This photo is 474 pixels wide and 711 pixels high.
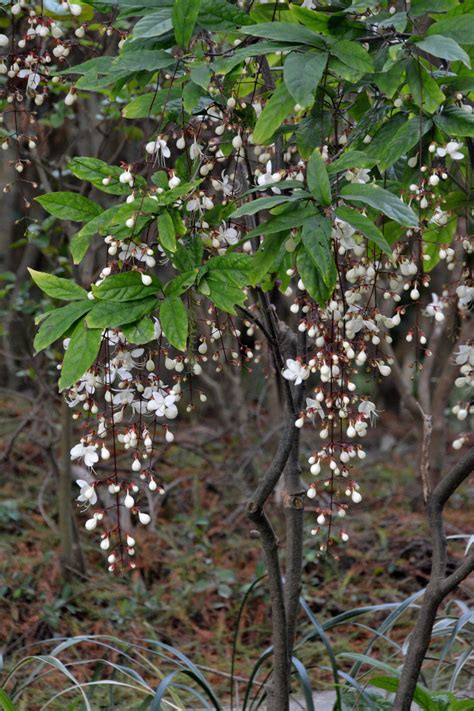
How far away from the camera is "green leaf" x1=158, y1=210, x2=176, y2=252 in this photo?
1.80 m

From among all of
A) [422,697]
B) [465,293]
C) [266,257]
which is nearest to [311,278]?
[266,257]

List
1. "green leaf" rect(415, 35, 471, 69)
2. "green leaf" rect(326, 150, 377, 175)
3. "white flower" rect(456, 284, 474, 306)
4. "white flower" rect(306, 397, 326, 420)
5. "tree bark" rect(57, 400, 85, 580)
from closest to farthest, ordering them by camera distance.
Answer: "green leaf" rect(415, 35, 471, 69) < "green leaf" rect(326, 150, 377, 175) < "white flower" rect(306, 397, 326, 420) < "white flower" rect(456, 284, 474, 306) < "tree bark" rect(57, 400, 85, 580)

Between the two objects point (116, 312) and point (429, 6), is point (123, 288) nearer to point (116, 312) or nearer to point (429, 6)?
point (116, 312)

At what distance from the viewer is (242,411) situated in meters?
6.92

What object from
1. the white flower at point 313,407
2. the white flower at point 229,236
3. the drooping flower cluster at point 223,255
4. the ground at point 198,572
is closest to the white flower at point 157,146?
the drooping flower cluster at point 223,255

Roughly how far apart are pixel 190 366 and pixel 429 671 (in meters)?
2.50

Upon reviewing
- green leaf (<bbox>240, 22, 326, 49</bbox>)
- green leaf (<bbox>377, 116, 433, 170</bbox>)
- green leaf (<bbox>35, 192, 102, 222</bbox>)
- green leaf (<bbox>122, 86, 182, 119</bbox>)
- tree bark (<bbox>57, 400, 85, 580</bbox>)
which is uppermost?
green leaf (<bbox>122, 86, 182, 119</bbox>)

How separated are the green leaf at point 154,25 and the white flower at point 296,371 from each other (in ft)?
2.68

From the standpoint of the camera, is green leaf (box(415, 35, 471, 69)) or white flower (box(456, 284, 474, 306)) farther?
white flower (box(456, 284, 474, 306))

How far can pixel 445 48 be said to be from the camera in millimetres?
1674

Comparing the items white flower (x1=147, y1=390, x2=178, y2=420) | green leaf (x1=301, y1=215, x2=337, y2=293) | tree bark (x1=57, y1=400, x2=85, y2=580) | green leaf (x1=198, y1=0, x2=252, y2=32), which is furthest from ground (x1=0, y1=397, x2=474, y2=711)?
green leaf (x1=198, y1=0, x2=252, y2=32)

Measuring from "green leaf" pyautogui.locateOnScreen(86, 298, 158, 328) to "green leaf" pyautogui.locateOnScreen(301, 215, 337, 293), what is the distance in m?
0.37

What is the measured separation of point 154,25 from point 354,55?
415 millimetres

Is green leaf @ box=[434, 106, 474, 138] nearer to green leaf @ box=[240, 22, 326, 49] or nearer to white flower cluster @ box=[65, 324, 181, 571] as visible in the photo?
green leaf @ box=[240, 22, 326, 49]
